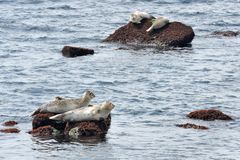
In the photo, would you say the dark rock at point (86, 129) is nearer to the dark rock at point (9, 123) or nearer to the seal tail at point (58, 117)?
the seal tail at point (58, 117)

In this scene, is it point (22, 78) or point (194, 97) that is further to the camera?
point (22, 78)

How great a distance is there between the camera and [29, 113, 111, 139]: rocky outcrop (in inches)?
810

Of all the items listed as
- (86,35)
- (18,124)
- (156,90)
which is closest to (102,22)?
(86,35)

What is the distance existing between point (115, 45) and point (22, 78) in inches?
293

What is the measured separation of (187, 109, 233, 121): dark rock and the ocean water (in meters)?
0.32

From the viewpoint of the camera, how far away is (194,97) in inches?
1023

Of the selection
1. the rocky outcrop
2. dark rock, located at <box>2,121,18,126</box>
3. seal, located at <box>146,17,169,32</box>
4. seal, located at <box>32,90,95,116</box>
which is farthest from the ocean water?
seal, located at <box>146,17,169,32</box>

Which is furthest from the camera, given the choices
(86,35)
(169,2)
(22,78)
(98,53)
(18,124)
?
(169,2)

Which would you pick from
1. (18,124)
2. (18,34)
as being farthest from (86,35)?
Answer: (18,124)

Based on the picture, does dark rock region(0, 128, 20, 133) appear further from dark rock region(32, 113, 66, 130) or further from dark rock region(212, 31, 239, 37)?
dark rock region(212, 31, 239, 37)

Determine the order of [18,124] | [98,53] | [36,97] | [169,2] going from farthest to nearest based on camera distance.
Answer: [169,2], [98,53], [36,97], [18,124]

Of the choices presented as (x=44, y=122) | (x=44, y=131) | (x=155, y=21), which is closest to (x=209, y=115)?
(x=44, y=122)

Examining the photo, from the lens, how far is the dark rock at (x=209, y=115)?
22.8m

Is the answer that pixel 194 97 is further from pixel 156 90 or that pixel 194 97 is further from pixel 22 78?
pixel 22 78
